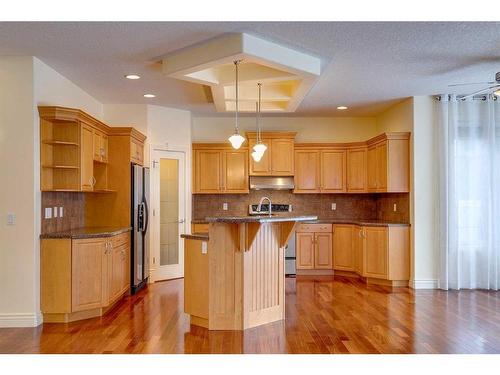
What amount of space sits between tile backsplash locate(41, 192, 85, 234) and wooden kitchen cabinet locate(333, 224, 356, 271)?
4078mm

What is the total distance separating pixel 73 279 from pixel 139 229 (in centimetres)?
169

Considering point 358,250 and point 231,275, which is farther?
point 358,250

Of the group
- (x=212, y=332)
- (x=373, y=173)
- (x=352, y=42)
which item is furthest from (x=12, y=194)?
(x=373, y=173)

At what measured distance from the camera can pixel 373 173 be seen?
24.5 ft

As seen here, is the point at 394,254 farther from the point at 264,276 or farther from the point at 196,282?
the point at 196,282

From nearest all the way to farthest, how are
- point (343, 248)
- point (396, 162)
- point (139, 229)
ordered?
point (139, 229)
point (396, 162)
point (343, 248)

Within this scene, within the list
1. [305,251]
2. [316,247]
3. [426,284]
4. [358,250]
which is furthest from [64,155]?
[426,284]

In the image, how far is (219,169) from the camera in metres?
7.98

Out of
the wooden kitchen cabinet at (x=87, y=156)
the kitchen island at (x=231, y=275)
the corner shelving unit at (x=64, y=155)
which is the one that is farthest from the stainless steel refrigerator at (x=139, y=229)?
the kitchen island at (x=231, y=275)

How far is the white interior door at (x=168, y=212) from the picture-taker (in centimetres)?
720

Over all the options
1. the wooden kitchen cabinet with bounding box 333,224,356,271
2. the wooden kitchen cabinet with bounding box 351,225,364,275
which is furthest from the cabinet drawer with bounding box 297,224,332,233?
the wooden kitchen cabinet with bounding box 351,225,364,275

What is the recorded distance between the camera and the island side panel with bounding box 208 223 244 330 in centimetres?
446

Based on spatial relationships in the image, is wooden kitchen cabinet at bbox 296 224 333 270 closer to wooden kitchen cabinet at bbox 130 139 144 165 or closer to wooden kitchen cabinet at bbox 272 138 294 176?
wooden kitchen cabinet at bbox 272 138 294 176

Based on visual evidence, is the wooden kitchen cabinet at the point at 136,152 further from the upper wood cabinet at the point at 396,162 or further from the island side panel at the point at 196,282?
the upper wood cabinet at the point at 396,162
